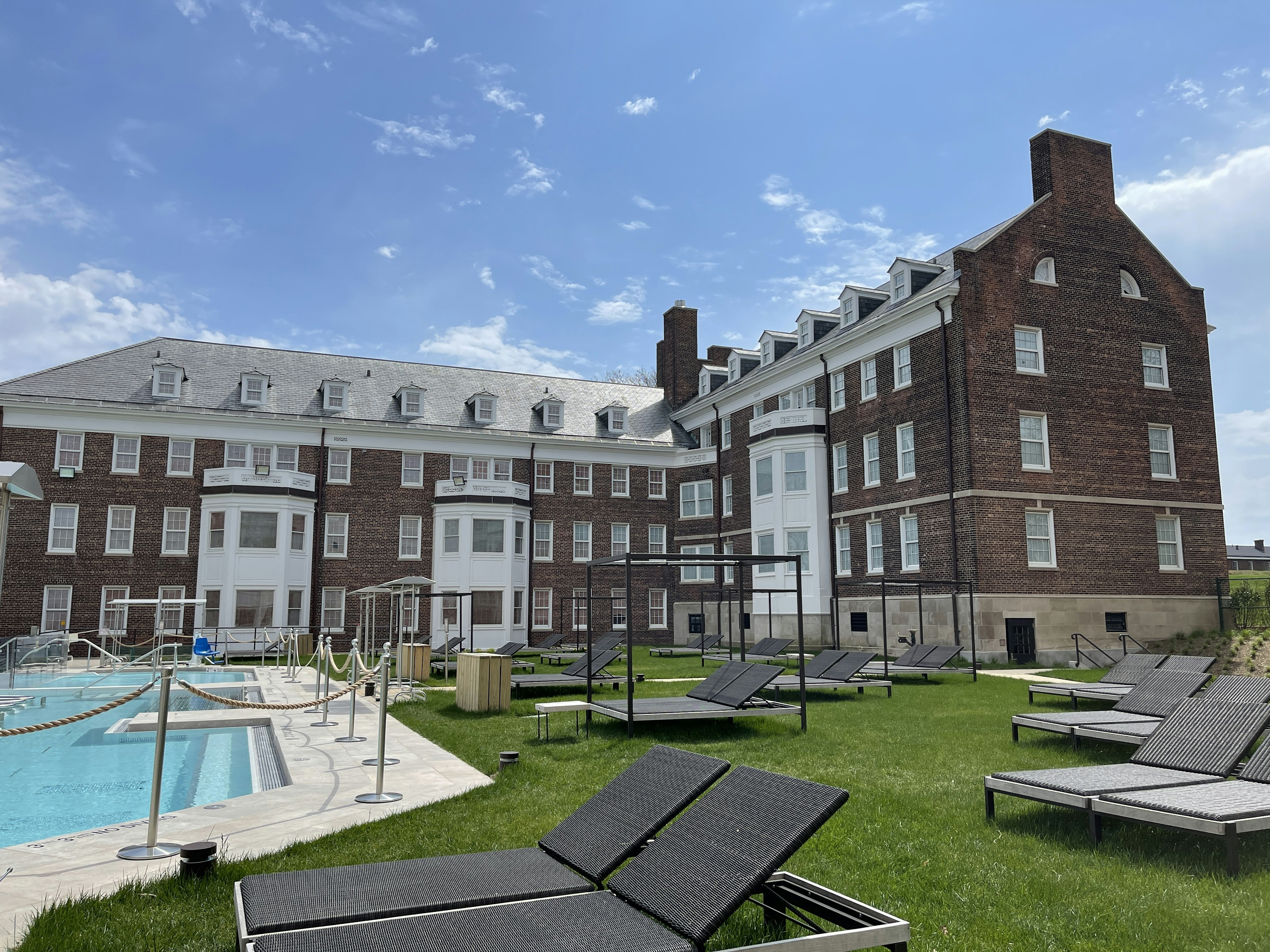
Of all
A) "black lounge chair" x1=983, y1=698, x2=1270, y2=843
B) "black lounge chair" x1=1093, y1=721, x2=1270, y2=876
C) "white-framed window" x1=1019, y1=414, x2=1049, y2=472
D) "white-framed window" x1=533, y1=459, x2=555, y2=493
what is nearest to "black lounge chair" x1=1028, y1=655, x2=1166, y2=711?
Answer: "black lounge chair" x1=983, y1=698, x2=1270, y2=843

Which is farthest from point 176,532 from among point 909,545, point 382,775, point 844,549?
point 382,775

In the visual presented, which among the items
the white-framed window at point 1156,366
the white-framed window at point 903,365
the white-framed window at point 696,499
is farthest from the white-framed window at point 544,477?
the white-framed window at point 1156,366

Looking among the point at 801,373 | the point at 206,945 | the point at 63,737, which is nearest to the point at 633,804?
the point at 206,945

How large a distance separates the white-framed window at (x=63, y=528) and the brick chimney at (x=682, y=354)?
26.3 meters

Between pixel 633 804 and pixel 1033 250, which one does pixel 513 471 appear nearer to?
pixel 1033 250

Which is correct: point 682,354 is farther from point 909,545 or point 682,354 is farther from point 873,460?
point 909,545

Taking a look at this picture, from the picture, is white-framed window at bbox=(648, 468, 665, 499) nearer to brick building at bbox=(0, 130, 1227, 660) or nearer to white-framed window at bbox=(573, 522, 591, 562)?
brick building at bbox=(0, 130, 1227, 660)

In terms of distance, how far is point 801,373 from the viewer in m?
34.7

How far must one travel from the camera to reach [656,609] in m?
41.1

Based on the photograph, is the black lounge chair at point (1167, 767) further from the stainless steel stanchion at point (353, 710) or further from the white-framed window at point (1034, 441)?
the white-framed window at point (1034, 441)

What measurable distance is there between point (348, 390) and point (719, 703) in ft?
96.8

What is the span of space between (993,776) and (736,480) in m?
31.0

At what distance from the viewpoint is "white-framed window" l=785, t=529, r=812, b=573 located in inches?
1271

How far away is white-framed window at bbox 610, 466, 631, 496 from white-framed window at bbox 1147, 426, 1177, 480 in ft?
69.4
